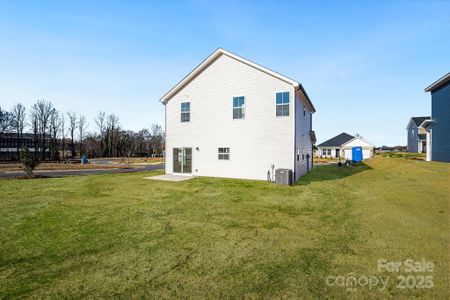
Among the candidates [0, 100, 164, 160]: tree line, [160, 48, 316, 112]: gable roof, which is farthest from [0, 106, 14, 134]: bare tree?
[160, 48, 316, 112]: gable roof

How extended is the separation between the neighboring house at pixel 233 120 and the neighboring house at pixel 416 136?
4528 centimetres

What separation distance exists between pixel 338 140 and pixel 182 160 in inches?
1950

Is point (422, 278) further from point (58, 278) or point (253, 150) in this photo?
point (253, 150)

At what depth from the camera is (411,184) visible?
13.3 metres

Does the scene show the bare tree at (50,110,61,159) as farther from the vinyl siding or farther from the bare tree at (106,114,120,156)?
the vinyl siding

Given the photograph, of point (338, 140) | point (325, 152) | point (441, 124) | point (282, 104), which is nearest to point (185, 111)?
point (282, 104)

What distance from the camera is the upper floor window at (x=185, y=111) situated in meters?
18.5

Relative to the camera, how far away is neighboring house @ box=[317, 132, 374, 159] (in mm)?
46469

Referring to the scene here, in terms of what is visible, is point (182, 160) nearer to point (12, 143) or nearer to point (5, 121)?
point (5, 121)

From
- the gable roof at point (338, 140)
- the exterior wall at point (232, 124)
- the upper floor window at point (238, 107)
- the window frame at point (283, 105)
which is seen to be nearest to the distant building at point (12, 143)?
A: the exterior wall at point (232, 124)

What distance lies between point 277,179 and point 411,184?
780 cm

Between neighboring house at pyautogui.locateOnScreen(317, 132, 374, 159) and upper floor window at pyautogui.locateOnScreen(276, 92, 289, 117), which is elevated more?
upper floor window at pyautogui.locateOnScreen(276, 92, 289, 117)

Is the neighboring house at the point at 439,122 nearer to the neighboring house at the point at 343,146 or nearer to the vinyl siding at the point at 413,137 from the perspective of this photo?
the neighboring house at the point at 343,146

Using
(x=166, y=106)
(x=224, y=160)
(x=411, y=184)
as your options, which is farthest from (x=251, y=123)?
(x=411, y=184)
